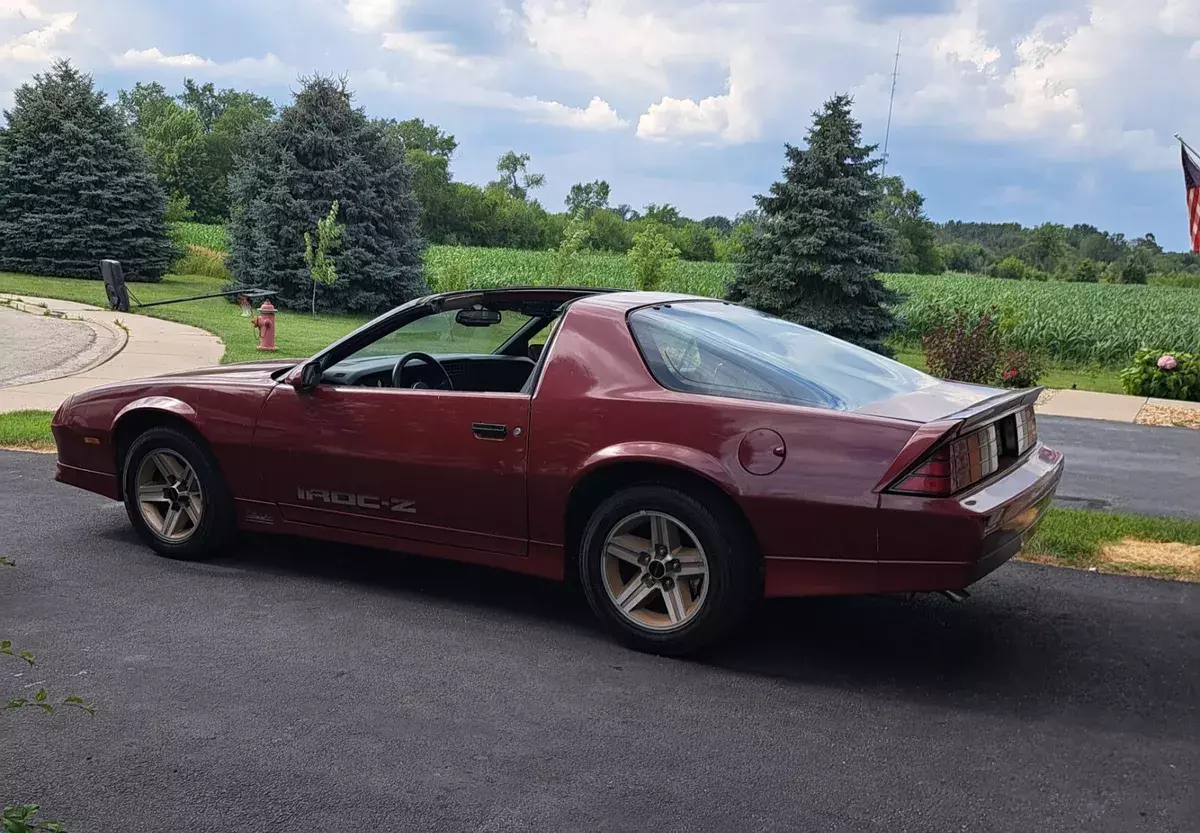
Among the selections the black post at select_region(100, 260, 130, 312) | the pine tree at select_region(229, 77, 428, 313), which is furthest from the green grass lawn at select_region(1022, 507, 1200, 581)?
the pine tree at select_region(229, 77, 428, 313)

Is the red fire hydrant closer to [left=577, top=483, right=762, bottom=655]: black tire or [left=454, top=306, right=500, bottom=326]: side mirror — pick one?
[left=454, top=306, right=500, bottom=326]: side mirror

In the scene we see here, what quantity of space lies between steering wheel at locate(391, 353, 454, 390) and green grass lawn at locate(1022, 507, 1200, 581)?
3.29 metres

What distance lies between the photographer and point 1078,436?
1152 cm

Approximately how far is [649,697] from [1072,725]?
57.1 inches

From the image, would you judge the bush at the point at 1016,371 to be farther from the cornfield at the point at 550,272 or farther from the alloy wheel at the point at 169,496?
the cornfield at the point at 550,272

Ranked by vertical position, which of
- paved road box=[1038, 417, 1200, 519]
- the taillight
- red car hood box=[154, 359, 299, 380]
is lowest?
paved road box=[1038, 417, 1200, 519]

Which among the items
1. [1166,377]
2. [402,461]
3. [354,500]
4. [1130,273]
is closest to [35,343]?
[354,500]

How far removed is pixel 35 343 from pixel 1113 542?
14.4 meters

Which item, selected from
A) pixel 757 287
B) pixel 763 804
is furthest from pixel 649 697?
pixel 757 287

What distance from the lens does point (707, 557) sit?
401 cm

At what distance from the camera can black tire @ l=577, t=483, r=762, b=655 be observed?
397 centimetres

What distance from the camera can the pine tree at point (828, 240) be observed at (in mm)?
18844

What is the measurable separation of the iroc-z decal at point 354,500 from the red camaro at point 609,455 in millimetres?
11

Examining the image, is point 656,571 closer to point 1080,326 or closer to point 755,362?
point 755,362
